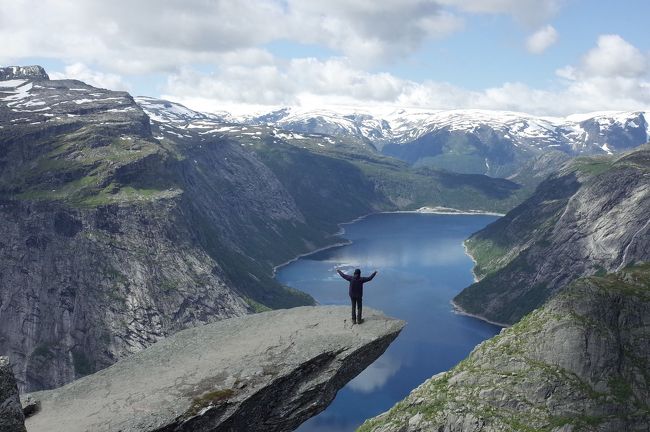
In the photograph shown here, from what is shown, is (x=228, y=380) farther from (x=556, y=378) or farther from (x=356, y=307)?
(x=556, y=378)

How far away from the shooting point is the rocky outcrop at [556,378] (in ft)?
259

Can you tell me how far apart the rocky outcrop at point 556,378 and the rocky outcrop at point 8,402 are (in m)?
63.5

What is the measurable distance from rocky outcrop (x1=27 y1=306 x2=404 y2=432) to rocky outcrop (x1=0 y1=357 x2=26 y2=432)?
391 cm

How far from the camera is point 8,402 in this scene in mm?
25750

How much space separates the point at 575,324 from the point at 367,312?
202 ft

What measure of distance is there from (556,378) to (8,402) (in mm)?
75660

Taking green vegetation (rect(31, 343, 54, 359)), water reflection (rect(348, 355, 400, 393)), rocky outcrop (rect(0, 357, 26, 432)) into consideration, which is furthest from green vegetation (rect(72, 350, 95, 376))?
rocky outcrop (rect(0, 357, 26, 432))

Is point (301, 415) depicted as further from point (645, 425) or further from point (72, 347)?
point (72, 347)

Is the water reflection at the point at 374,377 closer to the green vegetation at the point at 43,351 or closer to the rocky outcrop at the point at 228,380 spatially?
the green vegetation at the point at 43,351

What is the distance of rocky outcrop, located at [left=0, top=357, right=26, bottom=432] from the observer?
25.5 meters

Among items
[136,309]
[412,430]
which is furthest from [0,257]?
[412,430]

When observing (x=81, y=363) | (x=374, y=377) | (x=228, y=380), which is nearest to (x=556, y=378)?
(x=228, y=380)

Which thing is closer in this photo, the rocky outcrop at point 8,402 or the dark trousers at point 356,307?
the rocky outcrop at point 8,402

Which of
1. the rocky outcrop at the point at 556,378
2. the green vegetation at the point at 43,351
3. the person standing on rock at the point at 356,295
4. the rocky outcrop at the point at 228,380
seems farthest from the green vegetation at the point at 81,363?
the person standing on rock at the point at 356,295
